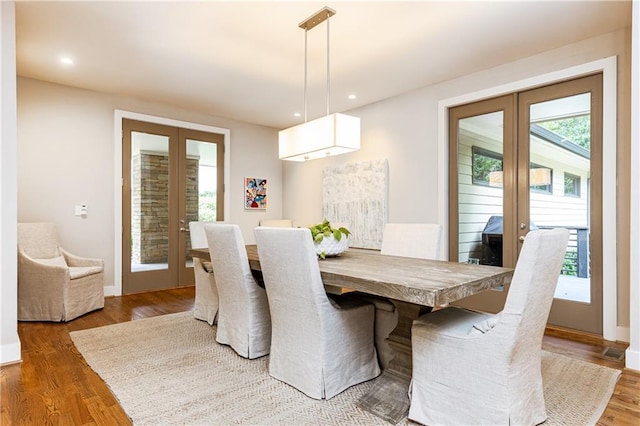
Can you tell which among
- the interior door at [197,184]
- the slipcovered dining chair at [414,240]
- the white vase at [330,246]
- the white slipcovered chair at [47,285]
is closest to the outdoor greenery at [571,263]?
the slipcovered dining chair at [414,240]

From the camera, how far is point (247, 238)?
577 cm

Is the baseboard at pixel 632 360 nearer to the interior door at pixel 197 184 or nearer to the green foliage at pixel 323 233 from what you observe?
the green foliage at pixel 323 233

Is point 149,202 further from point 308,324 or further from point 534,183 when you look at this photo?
point 534,183

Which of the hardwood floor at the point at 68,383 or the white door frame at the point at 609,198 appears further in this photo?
the white door frame at the point at 609,198

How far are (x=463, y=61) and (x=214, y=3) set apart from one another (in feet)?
7.48

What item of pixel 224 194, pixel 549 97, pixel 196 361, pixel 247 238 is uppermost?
pixel 549 97

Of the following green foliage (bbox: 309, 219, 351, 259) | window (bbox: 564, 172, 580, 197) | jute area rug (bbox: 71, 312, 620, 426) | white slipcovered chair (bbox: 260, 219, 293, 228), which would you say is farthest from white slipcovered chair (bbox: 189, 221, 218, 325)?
window (bbox: 564, 172, 580, 197)

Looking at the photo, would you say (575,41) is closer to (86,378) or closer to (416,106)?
(416,106)

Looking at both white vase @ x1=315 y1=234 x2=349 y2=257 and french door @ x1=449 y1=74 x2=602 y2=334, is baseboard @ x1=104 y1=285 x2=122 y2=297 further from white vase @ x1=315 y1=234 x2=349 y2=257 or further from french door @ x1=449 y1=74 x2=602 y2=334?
french door @ x1=449 y1=74 x2=602 y2=334

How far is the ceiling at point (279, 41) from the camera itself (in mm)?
2584

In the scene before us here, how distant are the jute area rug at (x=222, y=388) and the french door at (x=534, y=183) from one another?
37.1 inches

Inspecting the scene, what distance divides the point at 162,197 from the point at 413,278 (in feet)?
13.3

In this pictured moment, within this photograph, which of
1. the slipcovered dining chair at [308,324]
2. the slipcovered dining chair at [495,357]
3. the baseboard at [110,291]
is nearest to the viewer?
the slipcovered dining chair at [495,357]

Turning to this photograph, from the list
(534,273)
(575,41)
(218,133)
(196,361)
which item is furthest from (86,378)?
(575,41)
